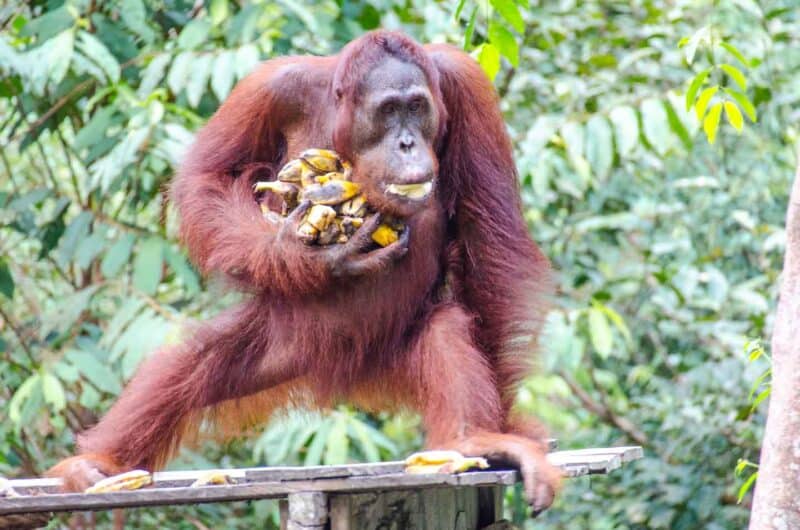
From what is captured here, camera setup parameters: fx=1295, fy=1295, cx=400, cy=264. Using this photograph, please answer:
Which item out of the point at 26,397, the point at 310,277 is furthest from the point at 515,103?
the point at 310,277

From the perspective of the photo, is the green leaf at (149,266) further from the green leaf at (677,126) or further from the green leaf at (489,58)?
the green leaf at (677,126)

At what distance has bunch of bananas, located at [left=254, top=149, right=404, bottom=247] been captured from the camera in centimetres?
302

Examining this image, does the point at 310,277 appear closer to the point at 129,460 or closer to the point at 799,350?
the point at 129,460

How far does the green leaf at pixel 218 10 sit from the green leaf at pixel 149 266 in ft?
2.65

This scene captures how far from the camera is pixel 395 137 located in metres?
3.02

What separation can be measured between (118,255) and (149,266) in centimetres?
16

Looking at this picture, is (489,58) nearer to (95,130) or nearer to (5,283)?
(95,130)

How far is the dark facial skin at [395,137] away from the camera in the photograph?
2975 millimetres

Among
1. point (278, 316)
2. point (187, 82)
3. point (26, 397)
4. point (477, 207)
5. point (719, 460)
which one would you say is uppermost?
point (187, 82)

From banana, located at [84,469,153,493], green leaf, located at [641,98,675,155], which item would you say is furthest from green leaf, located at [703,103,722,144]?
banana, located at [84,469,153,493]

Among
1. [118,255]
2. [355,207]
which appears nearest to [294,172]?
[355,207]

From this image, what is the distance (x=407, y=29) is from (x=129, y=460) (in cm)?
269

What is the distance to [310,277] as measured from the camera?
3039 mm

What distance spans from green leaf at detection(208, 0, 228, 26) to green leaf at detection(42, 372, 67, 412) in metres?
1.37
